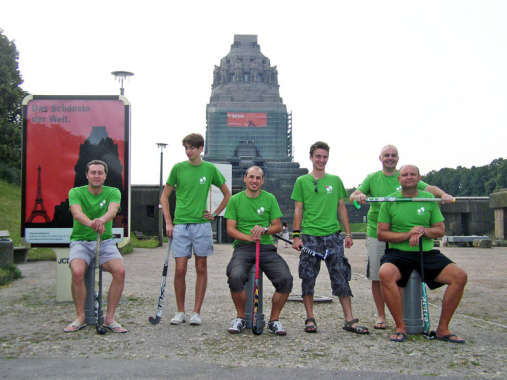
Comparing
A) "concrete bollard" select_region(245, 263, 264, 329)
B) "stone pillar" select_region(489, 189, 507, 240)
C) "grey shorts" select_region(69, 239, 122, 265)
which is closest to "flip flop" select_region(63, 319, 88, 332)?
"grey shorts" select_region(69, 239, 122, 265)

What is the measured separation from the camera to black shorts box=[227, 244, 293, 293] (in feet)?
16.0

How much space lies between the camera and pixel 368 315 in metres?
5.87

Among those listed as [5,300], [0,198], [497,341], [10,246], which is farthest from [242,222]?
[0,198]

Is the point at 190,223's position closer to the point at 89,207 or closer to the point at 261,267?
the point at 261,267

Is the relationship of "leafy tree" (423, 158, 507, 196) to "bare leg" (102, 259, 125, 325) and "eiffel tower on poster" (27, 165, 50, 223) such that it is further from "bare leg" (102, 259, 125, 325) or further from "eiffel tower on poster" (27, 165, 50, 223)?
"bare leg" (102, 259, 125, 325)

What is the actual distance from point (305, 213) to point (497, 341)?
2.18m

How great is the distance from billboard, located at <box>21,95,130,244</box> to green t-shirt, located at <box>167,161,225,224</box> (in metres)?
1.61

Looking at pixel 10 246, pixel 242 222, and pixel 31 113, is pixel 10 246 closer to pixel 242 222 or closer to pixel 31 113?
pixel 31 113

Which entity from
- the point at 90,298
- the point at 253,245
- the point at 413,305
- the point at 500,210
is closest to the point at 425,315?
the point at 413,305

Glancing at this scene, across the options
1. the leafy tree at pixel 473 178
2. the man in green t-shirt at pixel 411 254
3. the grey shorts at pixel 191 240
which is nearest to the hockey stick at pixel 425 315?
the man in green t-shirt at pixel 411 254

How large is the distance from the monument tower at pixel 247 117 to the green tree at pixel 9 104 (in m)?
51.4

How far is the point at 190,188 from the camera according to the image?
5.35 metres

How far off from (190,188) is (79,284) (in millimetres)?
1508

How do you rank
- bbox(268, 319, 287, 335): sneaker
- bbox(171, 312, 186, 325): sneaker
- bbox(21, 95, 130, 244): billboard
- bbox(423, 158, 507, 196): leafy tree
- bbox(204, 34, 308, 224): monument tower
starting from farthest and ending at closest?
bbox(204, 34, 308, 224): monument tower
bbox(423, 158, 507, 196): leafy tree
bbox(21, 95, 130, 244): billboard
bbox(171, 312, 186, 325): sneaker
bbox(268, 319, 287, 335): sneaker
